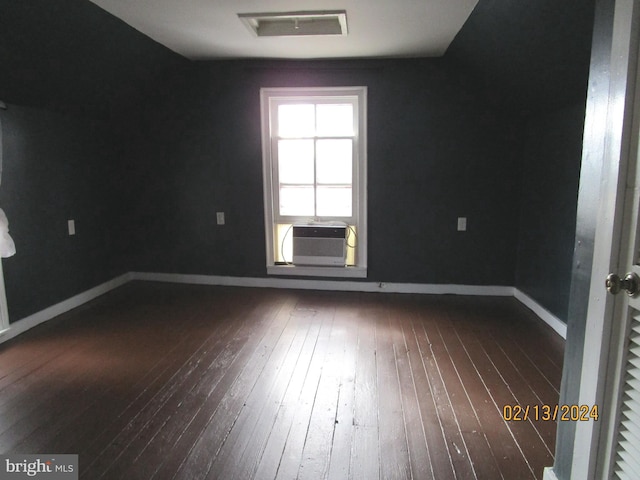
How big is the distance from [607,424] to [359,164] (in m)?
2.92

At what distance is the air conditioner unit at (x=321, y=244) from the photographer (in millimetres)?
3787

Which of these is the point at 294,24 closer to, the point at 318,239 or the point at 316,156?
the point at 316,156

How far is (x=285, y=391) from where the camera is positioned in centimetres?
217

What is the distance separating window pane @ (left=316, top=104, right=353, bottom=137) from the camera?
3740 mm

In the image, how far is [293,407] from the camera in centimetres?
202

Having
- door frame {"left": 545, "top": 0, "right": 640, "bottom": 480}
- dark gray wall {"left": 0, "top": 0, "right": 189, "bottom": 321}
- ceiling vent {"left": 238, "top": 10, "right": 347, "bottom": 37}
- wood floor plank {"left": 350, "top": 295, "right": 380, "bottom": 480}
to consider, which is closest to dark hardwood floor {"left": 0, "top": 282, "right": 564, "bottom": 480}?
wood floor plank {"left": 350, "top": 295, "right": 380, "bottom": 480}

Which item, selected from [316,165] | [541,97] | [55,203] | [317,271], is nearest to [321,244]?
[317,271]

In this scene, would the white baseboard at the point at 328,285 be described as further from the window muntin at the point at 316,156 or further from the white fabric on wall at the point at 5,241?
the white fabric on wall at the point at 5,241

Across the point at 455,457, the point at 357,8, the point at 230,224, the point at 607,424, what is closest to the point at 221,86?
the point at 230,224

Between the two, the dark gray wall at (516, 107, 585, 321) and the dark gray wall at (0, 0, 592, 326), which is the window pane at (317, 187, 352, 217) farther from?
the dark gray wall at (516, 107, 585, 321)

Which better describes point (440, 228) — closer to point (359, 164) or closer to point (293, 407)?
point (359, 164)

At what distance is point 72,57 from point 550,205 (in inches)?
141

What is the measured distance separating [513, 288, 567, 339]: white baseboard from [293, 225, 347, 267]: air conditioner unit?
1.62 meters
